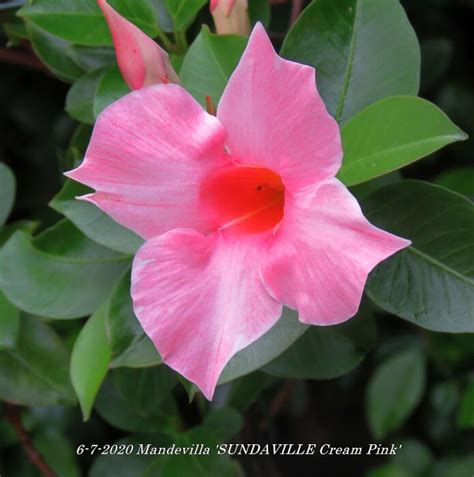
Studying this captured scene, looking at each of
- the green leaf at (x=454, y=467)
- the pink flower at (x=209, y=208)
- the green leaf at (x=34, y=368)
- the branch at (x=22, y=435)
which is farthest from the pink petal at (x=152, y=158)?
the green leaf at (x=454, y=467)

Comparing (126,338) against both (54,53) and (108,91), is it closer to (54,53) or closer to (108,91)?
(108,91)

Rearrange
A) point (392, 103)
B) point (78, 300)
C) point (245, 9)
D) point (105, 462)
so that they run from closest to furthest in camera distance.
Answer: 1. point (392, 103)
2. point (245, 9)
3. point (78, 300)
4. point (105, 462)

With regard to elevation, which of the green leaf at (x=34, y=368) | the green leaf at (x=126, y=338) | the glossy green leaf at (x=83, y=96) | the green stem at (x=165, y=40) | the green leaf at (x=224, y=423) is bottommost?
the green leaf at (x=224, y=423)

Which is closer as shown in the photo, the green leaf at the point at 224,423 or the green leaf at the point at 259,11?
the green leaf at the point at 259,11

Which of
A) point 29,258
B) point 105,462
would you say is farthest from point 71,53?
point 105,462

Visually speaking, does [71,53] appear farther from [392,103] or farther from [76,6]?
[392,103]

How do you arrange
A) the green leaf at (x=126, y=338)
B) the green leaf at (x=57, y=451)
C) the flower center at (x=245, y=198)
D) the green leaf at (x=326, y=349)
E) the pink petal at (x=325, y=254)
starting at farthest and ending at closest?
the green leaf at (x=57, y=451) < the green leaf at (x=326, y=349) < the green leaf at (x=126, y=338) < the flower center at (x=245, y=198) < the pink petal at (x=325, y=254)

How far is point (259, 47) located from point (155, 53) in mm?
152

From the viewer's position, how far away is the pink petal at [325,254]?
497mm

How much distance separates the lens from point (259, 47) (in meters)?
0.51

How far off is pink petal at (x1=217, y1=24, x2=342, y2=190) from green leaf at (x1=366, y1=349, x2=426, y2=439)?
97 centimetres

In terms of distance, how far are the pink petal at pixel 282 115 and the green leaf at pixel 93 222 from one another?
24cm

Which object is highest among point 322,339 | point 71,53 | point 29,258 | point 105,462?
point 71,53

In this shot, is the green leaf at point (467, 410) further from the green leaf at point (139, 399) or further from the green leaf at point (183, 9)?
the green leaf at point (183, 9)
